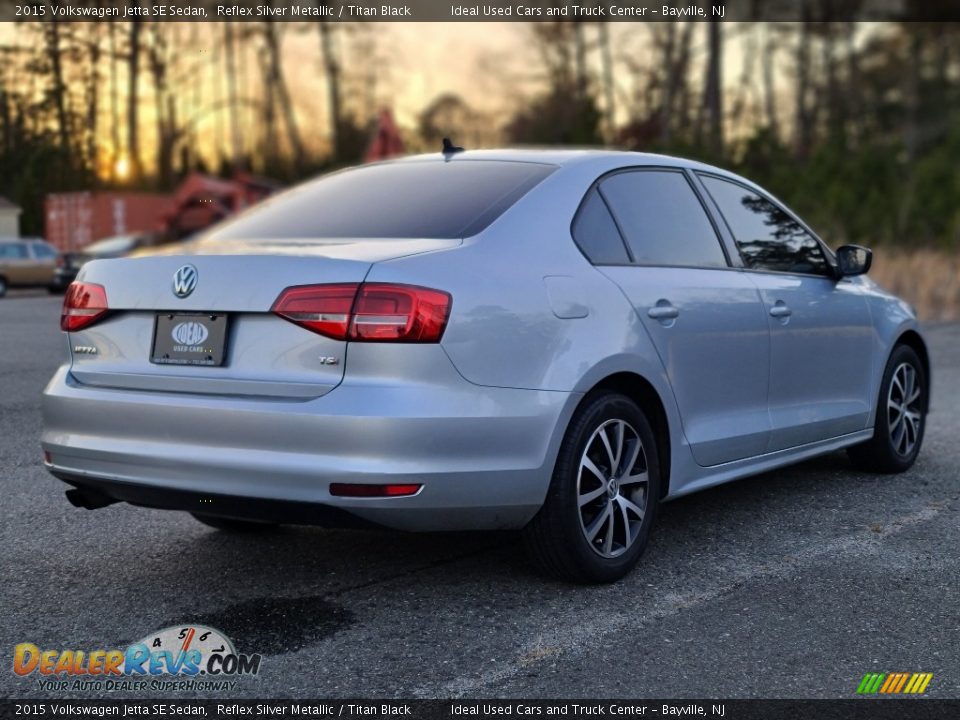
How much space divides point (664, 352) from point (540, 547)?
935 millimetres

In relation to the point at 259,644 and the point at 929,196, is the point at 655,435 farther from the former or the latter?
the point at 929,196

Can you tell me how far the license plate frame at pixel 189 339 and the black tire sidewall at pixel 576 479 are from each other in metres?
1.21

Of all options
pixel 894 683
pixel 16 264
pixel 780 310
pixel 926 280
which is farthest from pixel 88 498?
pixel 16 264

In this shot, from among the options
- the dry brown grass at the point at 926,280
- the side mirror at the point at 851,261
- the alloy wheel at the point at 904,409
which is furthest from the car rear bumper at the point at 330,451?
the dry brown grass at the point at 926,280

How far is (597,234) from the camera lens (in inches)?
181

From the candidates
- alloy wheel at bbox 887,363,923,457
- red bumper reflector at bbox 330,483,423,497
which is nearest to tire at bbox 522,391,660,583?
red bumper reflector at bbox 330,483,423,497

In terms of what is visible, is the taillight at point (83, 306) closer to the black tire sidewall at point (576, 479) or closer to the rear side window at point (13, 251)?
the black tire sidewall at point (576, 479)

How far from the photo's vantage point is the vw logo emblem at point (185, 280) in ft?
13.0

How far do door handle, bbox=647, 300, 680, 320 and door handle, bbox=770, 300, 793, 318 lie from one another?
2.79 feet

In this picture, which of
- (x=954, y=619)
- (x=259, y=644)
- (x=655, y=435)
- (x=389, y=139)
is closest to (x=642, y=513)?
(x=655, y=435)

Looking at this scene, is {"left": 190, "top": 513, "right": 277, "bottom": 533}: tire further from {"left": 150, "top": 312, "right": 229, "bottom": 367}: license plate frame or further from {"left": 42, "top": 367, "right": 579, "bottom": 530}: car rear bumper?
{"left": 150, "top": 312, "right": 229, "bottom": 367}: license plate frame

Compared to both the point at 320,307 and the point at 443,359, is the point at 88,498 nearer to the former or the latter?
the point at 320,307

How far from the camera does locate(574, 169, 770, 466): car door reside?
4676 mm

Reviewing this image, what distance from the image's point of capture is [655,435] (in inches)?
187
